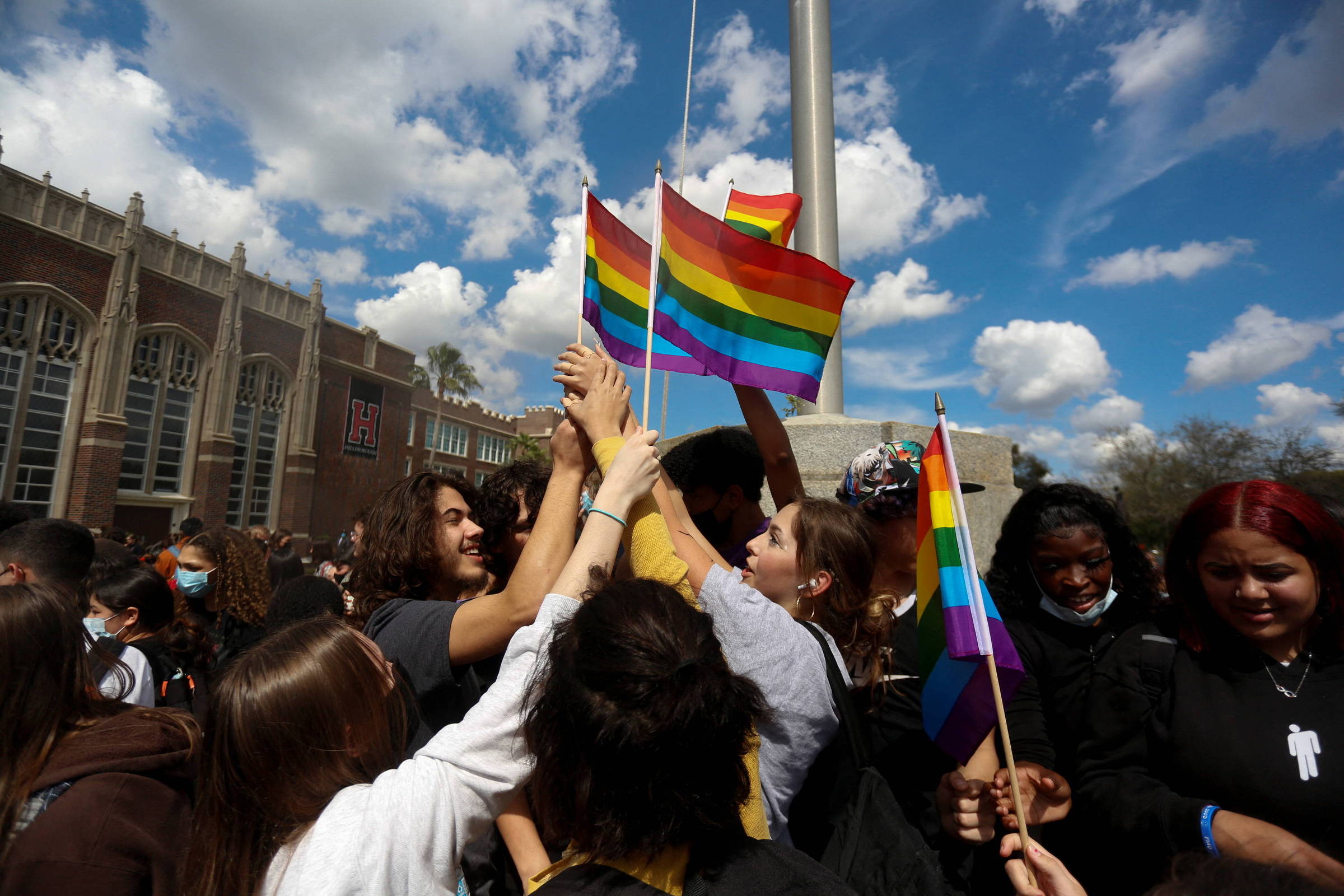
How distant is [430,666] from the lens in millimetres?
1830

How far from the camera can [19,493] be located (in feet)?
69.0

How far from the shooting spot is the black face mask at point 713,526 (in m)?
3.39

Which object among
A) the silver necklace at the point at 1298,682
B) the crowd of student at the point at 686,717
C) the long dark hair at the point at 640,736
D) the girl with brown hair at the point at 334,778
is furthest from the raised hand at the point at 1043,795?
the girl with brown hair at the point at 334,778

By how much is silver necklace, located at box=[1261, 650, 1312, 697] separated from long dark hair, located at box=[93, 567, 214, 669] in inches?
162

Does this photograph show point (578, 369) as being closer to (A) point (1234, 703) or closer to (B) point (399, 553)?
(B) point (399, 553)

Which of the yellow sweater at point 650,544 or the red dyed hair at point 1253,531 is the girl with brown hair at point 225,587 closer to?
the yellow sweater at point 650,544

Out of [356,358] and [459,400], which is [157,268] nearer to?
[356,358]

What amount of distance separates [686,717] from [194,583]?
12.7 feet

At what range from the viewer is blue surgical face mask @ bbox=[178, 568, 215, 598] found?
3.84m

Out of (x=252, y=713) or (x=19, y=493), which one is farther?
(x=19, y=493)

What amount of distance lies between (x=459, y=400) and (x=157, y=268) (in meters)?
21.6

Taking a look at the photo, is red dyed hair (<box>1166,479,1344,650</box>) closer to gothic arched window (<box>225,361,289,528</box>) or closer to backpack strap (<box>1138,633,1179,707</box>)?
backpack strap (<box>1138,633,1179,707</box>)

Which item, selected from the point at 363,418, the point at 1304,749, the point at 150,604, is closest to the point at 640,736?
the point at 1304,749

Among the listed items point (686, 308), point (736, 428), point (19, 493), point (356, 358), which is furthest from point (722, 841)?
point (356, 358)
